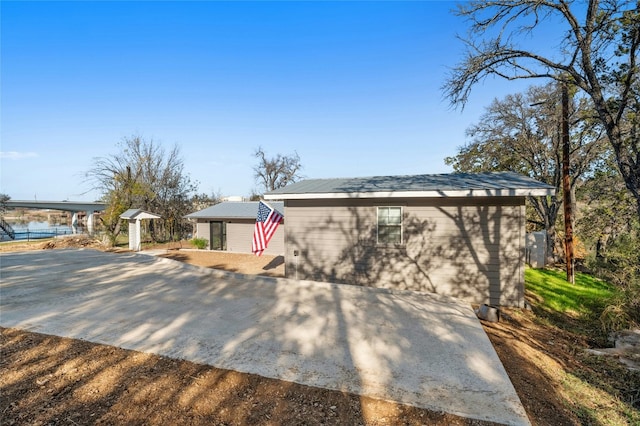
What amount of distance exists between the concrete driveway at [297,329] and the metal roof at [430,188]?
2.49 metres

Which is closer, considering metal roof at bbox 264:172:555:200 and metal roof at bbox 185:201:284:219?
metal roof at bbox 264:172:555:200

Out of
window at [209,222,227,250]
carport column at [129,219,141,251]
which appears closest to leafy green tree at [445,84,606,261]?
window at [209,222,227,250]

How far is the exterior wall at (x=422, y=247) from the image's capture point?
7.14 meters

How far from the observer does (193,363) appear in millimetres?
3680

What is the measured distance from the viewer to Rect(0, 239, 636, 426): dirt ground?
2684 mm

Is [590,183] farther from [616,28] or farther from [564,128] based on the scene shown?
[616,28]

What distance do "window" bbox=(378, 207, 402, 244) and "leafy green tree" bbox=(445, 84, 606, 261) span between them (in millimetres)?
9334

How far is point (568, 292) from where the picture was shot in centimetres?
862

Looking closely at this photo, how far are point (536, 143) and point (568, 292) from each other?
8.26 metres

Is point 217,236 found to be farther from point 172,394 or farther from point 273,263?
point 172,394

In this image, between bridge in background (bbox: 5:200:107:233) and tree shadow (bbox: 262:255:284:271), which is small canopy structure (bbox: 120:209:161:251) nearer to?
tree shadow (bbox: 262:255:284:271)

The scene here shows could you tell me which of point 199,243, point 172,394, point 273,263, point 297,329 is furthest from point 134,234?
point 172,394

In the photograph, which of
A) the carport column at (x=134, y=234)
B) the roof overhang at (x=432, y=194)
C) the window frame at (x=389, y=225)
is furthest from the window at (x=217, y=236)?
the window frame at (x=389, y=225)

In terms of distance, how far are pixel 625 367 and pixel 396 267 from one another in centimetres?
443
